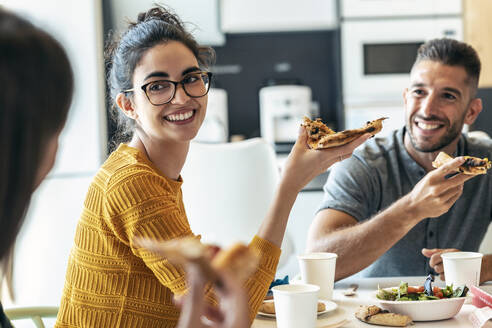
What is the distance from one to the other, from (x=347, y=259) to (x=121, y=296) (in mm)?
654

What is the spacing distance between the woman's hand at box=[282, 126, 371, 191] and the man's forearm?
33 centimetres

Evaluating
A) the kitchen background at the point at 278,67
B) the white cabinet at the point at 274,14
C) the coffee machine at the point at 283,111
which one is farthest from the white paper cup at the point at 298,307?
the white cabinet at the point at 274,14

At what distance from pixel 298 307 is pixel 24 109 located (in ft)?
1.96

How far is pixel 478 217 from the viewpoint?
6.09 feet

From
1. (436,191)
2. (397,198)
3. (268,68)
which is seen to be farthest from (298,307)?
(268,68)

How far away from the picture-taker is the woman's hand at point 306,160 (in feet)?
3.87

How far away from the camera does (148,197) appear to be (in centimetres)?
107

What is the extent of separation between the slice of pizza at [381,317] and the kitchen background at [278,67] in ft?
7.85

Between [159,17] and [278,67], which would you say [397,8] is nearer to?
[278,67]

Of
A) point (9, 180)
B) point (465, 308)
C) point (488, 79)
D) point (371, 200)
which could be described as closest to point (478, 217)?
point (371, 200)

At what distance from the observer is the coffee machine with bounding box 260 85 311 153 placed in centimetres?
411

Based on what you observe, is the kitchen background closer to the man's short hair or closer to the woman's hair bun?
the man's short hair

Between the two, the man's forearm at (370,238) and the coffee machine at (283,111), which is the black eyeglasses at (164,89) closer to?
the man's forearm at (370,238)

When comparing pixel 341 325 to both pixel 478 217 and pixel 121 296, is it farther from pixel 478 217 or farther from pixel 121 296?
pixel 478 217
